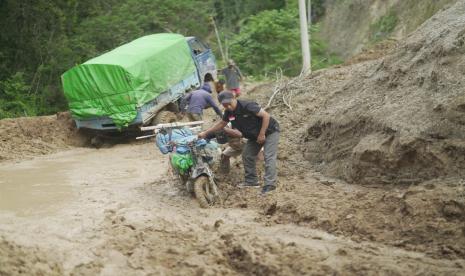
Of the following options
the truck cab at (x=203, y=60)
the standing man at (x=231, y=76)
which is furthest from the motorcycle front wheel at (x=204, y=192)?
the truck cab at (x=203, y=60)

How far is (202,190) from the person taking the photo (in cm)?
730

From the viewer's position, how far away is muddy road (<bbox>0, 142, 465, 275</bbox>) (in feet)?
16.4

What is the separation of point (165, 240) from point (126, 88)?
290 inches

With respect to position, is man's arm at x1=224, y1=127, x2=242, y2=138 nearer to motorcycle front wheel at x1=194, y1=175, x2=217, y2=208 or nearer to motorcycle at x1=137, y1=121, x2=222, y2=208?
motorcycle at x1=137, y1=121, x2=222, y2=208

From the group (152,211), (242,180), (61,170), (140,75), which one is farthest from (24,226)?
(140,75)

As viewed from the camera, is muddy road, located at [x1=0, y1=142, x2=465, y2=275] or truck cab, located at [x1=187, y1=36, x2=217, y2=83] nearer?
muddy road, located at [x1=0, y1=142, x2=465, y2=275]

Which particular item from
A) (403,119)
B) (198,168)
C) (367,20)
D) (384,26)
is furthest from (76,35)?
(403,119)

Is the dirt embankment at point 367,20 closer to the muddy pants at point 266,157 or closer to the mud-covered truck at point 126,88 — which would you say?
the mud-covered truck at point 126,88

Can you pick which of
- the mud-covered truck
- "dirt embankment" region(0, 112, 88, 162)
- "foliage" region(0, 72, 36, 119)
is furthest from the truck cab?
"foliage" region(0, 72, 36, 119)

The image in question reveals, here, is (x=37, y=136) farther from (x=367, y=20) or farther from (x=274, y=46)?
(x=367, y=20)

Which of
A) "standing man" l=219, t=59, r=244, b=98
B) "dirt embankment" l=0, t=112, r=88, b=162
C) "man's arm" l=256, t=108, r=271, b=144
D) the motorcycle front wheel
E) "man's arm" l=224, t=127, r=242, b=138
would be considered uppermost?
"man's arm" l=256, t=108, r=271, b=144

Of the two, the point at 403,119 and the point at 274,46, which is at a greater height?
the point at 403,119

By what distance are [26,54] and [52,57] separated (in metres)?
1.02

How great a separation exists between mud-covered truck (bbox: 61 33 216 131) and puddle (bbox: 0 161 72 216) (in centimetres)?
199
